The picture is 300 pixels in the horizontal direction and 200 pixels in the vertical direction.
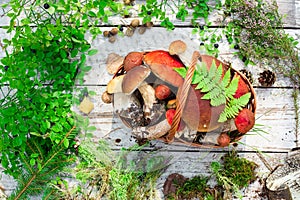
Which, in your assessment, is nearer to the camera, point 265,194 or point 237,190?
point 237,190

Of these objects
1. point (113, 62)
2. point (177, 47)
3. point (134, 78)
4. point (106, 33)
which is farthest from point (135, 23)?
point (134, 78)

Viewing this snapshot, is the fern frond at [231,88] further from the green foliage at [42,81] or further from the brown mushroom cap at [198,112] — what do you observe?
the green foliage at [42,81]

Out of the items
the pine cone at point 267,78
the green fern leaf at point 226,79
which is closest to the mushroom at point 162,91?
the green fern leaf at point 226,79

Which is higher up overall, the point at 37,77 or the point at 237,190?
the point at 37,77

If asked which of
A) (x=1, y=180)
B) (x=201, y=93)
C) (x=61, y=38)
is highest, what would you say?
(x=61, y=38)

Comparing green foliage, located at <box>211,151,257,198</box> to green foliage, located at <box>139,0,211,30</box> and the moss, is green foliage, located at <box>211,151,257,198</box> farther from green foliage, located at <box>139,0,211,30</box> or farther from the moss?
green foliage, located at <box>139,0,211,30</box>

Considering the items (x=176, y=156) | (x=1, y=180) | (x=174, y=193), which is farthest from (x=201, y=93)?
(x=1, y=180)

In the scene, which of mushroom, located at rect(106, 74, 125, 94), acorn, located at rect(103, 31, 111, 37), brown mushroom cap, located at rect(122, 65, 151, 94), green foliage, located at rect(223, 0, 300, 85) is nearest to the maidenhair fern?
brown mushroom cap, located at rect(122, 65, 151, 94)

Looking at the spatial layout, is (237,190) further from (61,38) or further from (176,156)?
(61,38)
